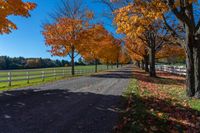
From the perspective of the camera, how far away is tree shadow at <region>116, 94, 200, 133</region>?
6.92 metres

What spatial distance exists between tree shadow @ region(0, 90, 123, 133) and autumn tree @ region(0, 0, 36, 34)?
187 inches

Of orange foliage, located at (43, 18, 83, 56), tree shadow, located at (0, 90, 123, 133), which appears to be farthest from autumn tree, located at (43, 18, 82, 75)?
tree shadow, located at (0, 90, 123, 133)

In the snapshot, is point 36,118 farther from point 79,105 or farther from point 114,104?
point 114,104

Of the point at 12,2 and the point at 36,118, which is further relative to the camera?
the point at 12,2

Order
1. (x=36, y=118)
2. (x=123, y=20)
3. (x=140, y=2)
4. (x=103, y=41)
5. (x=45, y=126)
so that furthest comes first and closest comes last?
(x=103, y=41) → (x=123, y=20) → (x=140, y=2) → (x=36, y=118) → (x=45, y=126)

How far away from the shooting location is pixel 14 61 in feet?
297

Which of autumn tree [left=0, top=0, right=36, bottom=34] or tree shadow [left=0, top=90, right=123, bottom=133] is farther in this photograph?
autumn tree [left=0, top=0, right=36, bottom=34]

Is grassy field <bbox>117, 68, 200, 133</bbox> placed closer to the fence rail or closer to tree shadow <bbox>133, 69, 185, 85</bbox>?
tree shadow <bbox>133, 69, 185, 85</bbox>

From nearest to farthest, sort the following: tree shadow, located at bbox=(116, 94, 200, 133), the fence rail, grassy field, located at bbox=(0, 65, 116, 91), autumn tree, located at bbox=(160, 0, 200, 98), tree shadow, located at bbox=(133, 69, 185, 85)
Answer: tree shadow, located at bbox=(116, 94, 200, 133) < autumn tree, located at bbox=(160, 0, 200, 98) < grassy field, located at bbox=(0, 65, 116, 91) < the fence rail < tree shadow, located at bbox=(133, 69, 185, 85)

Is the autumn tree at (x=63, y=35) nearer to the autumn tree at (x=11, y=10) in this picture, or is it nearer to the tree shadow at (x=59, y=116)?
the autumn tree at (x=11, y=10)

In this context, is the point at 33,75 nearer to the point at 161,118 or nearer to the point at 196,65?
the point at 196,65

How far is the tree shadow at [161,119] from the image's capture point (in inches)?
273

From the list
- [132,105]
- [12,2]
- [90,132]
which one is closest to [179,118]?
[132,105]

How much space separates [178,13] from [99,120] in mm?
6073
